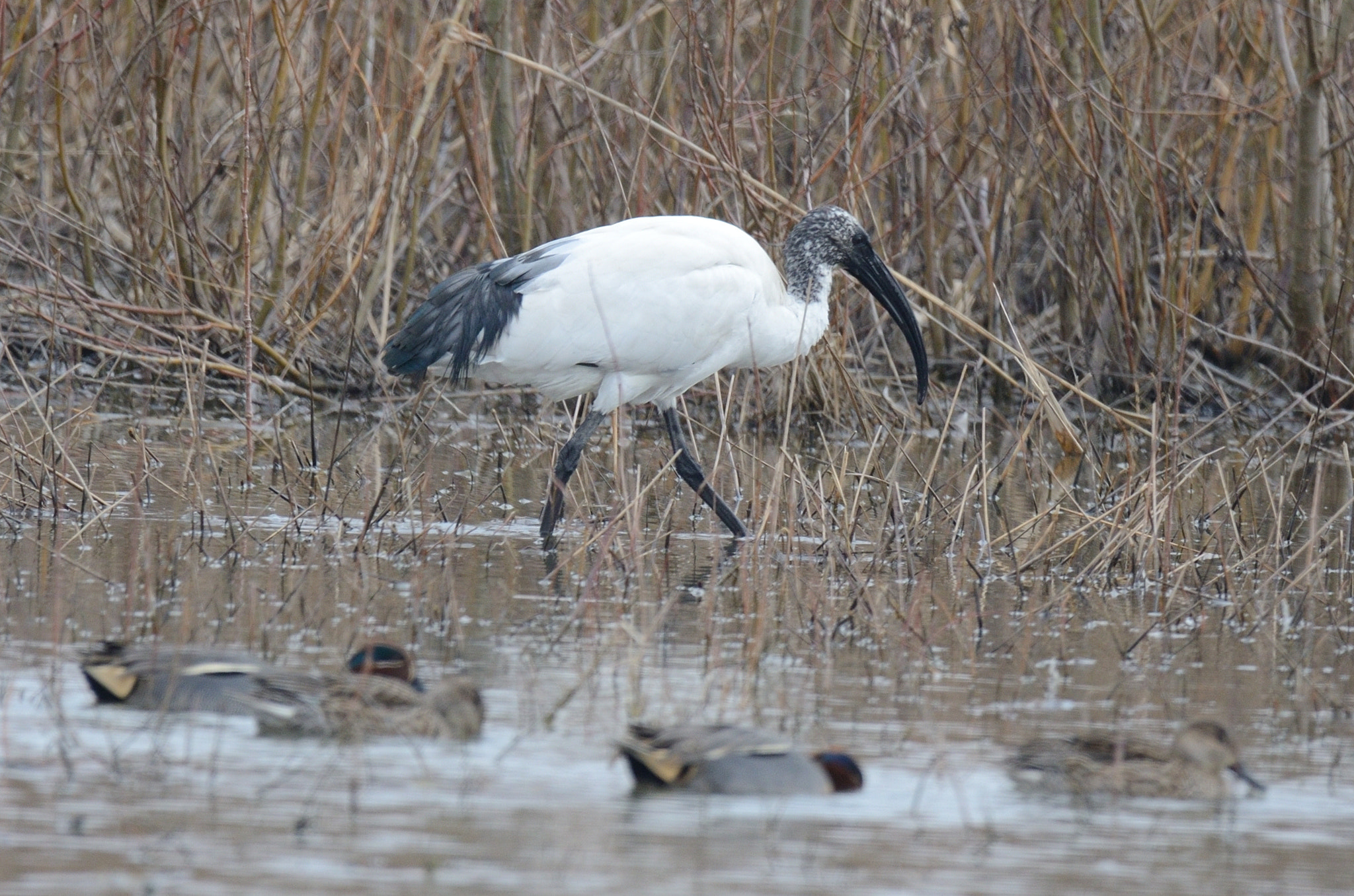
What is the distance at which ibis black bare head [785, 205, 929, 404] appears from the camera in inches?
366

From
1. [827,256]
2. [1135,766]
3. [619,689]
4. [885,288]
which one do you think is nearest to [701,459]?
[885,288]

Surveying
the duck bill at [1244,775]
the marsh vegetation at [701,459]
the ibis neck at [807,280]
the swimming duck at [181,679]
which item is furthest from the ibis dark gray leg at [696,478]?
the duck bill at [1244,775]

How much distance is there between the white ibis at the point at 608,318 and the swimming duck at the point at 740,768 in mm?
3890

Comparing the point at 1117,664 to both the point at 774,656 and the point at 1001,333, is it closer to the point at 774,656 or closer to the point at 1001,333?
the point at 774,656

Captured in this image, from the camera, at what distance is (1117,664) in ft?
19.9

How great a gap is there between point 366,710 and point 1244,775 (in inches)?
77.8

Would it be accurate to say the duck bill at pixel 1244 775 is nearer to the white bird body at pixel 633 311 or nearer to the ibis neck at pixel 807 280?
the white bird body at pixel 633 311

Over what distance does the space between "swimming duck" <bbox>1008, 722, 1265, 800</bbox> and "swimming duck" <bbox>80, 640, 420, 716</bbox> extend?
1.61 m

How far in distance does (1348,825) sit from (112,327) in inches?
315

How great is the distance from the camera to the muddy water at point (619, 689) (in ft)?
13.1

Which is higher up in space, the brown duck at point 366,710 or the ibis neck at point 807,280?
the ibis neck at point 807,280

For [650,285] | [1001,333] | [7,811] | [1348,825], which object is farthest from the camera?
[1001,333]

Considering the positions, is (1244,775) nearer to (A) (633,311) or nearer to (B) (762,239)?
(A) (633,311)

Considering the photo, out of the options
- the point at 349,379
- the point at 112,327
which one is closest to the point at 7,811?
the point at 112,327
